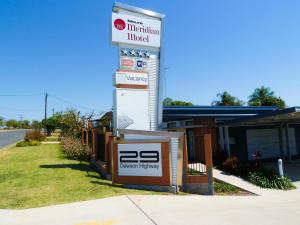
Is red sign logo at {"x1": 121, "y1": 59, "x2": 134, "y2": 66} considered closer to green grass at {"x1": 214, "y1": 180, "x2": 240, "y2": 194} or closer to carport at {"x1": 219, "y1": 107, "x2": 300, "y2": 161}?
green grass at {"x1": 214, "y1": 180, "x2": 240, "y2": 194}

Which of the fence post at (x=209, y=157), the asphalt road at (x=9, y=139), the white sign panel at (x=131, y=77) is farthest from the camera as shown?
the asphalt road at (x=9, y=139)

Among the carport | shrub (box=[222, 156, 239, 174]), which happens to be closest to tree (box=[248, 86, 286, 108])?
the carport

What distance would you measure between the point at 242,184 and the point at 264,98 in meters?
46.5

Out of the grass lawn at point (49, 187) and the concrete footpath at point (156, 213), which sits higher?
the grass lawn at point (49, 187)

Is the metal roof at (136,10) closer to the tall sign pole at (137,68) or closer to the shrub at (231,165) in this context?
the tall sign pole at (137,68)

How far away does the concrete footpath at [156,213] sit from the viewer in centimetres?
636

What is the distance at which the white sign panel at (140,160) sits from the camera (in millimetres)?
10023

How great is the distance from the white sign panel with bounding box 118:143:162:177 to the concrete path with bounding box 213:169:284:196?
3.94 metres

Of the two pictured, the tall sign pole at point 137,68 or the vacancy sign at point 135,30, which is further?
the vacancy sign at point 135,30

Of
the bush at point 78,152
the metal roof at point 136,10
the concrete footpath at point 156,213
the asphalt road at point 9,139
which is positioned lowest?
the concrete footpath at point 156,213

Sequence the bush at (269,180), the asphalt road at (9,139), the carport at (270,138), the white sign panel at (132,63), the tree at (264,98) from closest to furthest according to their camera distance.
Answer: the bush at (269,180)
the white sign panel at (132,63)
the carport at (270,138)
the asphalt road at (9,139)
the tree at (264,98)

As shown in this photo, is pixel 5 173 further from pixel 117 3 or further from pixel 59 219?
pixel 117 3

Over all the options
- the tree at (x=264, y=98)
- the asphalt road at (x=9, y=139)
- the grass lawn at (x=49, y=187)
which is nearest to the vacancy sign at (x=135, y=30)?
the grass lawn at (x=49, y=187)

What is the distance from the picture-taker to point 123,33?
1391 cm
